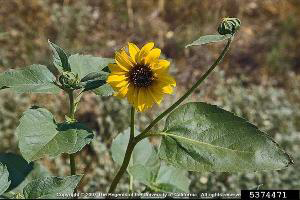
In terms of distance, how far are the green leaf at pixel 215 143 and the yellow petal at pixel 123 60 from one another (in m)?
0.20

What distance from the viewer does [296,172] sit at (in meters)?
2.66

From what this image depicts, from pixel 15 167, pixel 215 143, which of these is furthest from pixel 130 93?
pixel 15 167

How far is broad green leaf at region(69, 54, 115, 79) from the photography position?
149cm

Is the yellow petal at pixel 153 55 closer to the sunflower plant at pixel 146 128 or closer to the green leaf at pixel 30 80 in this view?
the sunflower plant at pixel 146 128

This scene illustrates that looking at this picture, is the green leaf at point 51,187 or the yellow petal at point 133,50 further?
the yellow petal at point 133,50

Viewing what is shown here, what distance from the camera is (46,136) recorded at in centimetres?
129

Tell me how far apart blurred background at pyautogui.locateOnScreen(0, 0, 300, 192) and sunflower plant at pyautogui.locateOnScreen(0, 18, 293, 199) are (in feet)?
4.10

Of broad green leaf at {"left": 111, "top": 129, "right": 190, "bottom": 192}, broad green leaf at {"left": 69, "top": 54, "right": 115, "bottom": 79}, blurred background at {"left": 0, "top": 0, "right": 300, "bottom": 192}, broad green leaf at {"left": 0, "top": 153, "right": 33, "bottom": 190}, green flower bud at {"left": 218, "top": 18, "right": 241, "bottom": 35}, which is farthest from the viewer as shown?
blurred background at {"left": 0, "top": 0, "right": 300, "bottom": 192}

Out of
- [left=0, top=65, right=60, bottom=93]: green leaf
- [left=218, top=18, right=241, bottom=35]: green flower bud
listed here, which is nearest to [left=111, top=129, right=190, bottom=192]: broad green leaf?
[left=0, top=65, right=60, bottom=93]: green leaf

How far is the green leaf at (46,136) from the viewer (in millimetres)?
1230

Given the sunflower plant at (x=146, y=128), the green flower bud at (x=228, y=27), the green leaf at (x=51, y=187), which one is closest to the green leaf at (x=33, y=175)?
the sunflower plant at (x=146, y=128)

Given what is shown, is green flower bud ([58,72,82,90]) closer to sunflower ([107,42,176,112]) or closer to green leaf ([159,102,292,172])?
sunflower ([107,42,176,112])

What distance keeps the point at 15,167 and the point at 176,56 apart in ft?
6.47

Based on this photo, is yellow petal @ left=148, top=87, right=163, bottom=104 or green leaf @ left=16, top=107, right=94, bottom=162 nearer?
green leaf @ left=16, top=107, right=94, bottom=162
